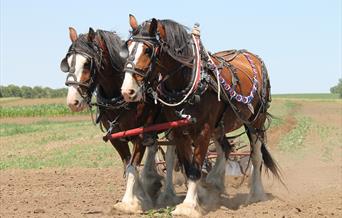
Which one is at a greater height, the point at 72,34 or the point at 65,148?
the point at 72,34

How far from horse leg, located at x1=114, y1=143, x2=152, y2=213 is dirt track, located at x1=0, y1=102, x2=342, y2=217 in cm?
17

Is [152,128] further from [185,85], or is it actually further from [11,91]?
[11,91]

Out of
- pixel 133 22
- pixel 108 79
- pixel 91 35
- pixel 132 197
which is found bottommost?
pixel 132 197

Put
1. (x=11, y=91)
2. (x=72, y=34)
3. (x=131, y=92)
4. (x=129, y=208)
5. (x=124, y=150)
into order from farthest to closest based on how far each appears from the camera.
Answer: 1. (x=11, y=91)
2. (x=124, y=150)
3. (x=72, y=34)
4. (x=129, y=208)
5. (x=131, y=92)

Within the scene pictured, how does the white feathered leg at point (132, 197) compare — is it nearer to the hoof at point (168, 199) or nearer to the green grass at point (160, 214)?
the green grass at point (160, 214)

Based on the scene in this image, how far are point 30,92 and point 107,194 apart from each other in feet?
297

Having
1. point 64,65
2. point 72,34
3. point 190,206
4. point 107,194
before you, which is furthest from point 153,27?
point 107,194

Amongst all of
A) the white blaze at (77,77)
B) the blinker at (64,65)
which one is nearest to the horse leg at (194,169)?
the white blaze at (77,77)

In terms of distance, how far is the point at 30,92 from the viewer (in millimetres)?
97250

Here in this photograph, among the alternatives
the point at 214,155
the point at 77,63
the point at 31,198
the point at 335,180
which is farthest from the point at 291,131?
the point at 77,63

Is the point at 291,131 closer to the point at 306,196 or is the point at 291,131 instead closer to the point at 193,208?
the point at 306,196

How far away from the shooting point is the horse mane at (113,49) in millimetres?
7176

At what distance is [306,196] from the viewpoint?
9125mm

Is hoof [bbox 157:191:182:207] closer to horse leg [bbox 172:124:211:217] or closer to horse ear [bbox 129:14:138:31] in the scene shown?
horse leg [bbox 172:124:211:217]
